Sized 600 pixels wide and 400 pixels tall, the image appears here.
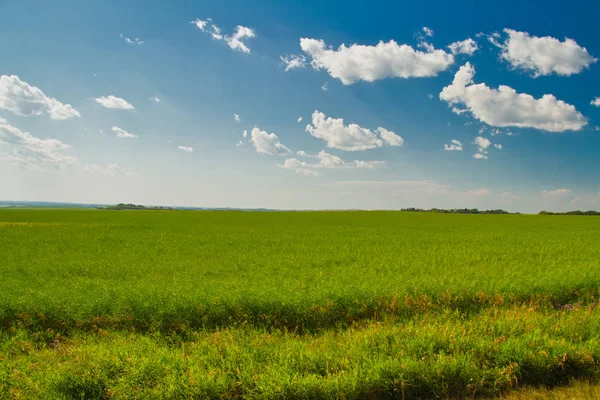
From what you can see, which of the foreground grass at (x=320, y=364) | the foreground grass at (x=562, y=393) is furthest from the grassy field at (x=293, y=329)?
the foreground grass at (x=562, y=393)

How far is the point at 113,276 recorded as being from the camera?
37.8 feet

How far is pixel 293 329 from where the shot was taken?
720cm

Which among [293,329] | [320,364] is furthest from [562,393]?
[293,329]

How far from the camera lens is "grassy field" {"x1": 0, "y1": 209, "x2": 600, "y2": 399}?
15.4 ft

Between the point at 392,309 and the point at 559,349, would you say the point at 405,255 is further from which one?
the point at 559,349

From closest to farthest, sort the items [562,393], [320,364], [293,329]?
[562,393], [320,364], [293,329]

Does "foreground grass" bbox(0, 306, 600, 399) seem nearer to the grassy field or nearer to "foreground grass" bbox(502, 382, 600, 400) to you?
the grassy field

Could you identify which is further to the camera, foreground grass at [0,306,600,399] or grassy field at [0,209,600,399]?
grassy field at [0,209,600,399]

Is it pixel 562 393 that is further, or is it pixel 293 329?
pixel 293 329

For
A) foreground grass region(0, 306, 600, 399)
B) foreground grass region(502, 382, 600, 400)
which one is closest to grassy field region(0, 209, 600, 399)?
foreground grass region(0, 306, 600, 399)

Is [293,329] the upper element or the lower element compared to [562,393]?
lower

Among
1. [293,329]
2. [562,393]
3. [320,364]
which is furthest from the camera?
[293,329]

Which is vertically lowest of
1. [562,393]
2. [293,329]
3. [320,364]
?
[293,329]

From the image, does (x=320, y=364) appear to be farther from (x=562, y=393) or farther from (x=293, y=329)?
(x=562, y=393)
